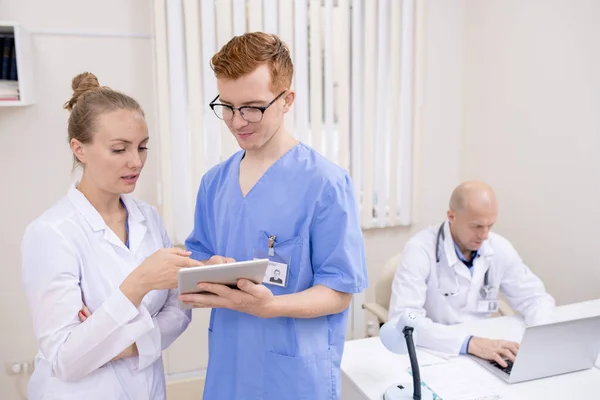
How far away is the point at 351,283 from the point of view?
4.64 ft

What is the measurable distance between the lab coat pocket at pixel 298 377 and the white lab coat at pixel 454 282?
0.89m

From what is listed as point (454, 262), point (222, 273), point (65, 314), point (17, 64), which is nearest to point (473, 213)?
point (454, 262)

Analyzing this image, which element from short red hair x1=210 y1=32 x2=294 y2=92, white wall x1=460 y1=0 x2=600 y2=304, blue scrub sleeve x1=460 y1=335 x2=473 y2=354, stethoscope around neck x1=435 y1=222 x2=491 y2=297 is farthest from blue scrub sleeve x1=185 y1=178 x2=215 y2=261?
white wall x1=460 y1=0 x2=600 y2=304

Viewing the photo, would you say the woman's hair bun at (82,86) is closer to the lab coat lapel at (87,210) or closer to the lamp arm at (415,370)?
the lab coat lapel at (87,210)

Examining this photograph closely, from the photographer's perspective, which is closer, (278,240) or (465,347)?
(278,240)

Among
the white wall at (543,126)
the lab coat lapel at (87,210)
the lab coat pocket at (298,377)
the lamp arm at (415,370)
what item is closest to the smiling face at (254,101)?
the lab coat lapel at (87,210)

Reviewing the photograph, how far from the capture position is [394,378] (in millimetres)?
1793

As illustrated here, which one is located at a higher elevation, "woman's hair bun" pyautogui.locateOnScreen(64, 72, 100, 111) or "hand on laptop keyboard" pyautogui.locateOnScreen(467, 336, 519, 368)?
"woman's hair bun" pyautogui.locateOnScreen(64, 72, 100, 111)

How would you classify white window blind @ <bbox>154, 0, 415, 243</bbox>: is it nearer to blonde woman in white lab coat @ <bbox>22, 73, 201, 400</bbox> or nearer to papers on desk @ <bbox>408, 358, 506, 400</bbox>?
blonde woman in white lab coat @ <bbox>22, 73, 201, 400</bbox>

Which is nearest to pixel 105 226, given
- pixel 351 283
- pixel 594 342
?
pixel 351 283

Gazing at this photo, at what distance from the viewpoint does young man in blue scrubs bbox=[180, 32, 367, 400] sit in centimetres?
134

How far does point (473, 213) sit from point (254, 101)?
1.30m

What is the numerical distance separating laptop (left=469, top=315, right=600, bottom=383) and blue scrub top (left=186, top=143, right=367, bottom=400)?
2.07 feet

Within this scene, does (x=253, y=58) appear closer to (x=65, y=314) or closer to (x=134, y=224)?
(x=134, y=224)
